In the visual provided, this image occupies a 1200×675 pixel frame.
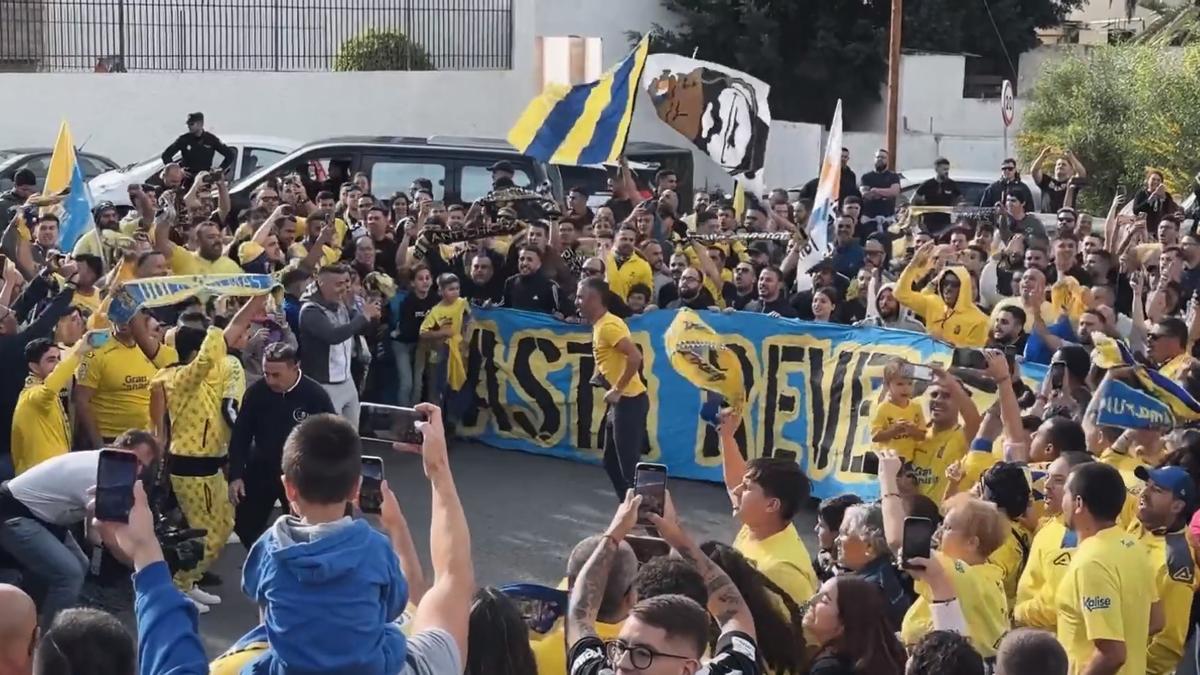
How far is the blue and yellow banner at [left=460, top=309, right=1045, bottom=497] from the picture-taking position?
11.5 m

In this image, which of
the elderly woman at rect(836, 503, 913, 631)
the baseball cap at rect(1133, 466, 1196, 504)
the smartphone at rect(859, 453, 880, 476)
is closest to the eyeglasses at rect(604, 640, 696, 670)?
the elderly woman at rect(836, 503, 913, 631)

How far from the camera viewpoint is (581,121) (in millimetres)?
15484

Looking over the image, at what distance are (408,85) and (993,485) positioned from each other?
20507mm

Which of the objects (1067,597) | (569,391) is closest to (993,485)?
(1067,597)

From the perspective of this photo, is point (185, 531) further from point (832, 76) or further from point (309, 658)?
point (832, 76)

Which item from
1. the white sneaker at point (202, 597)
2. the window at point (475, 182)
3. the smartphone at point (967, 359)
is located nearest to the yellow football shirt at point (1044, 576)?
the smartphone at point (967, 359)

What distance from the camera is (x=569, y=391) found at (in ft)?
42.9

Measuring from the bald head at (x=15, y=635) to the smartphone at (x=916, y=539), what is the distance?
2.43 m

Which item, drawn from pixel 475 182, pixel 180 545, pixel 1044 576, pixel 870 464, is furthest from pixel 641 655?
pixel 475 182

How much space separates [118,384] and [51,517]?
2006 millimetres

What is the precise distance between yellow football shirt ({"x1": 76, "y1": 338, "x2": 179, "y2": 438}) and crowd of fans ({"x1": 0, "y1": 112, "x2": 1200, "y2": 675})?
1 centimetres

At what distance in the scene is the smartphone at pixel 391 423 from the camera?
16.4 feet

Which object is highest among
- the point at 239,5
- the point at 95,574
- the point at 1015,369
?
the point at 239,5

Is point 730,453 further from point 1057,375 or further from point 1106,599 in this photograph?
point 1057,375
